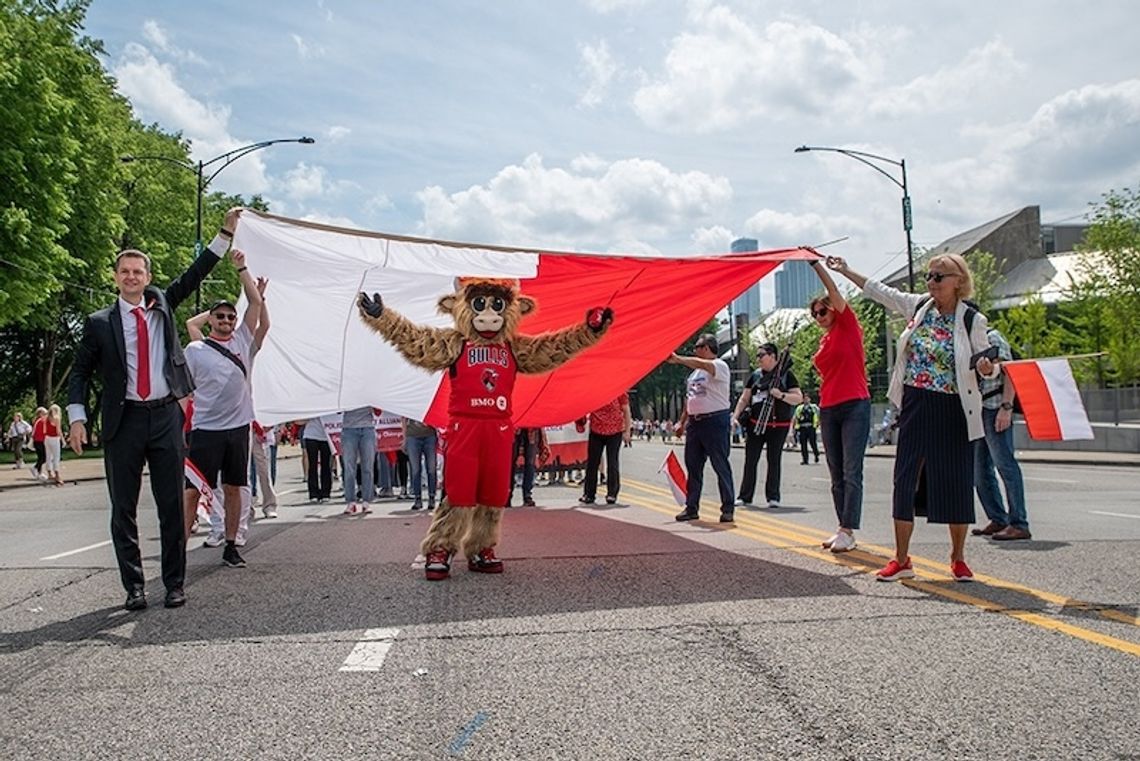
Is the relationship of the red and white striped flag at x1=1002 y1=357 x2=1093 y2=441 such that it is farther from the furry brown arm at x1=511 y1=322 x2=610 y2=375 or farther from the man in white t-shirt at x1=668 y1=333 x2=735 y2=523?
the man in white t-shirt at x1=668 y1=333 x2=735 y2=523

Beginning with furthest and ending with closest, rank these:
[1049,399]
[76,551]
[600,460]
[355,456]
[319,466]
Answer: [319,466] → [600,460] → [355,456] → [76,551] → [1049,399]

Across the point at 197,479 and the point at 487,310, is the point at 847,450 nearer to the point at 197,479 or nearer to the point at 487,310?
the point at 487,310

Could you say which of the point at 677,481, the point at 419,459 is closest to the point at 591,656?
the point at 677,481

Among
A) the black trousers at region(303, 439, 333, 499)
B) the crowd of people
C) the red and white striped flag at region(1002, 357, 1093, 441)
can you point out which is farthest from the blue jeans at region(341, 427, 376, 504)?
the red and white striped flag at region(1002, 357, 1093, 441)

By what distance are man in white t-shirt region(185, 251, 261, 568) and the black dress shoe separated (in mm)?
1473

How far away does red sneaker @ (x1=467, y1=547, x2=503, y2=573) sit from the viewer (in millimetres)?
6469

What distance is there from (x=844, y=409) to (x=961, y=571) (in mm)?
1753

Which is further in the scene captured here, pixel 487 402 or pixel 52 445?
pixel 52 445

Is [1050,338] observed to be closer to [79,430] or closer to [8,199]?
[8,199]

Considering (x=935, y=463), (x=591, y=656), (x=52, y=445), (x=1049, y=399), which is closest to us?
(x=591, y=656)

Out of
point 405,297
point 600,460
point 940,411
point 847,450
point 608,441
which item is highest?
point 405,297

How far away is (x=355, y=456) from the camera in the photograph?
11.8 metres

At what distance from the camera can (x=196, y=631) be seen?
483 cm

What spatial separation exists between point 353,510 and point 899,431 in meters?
7.20
